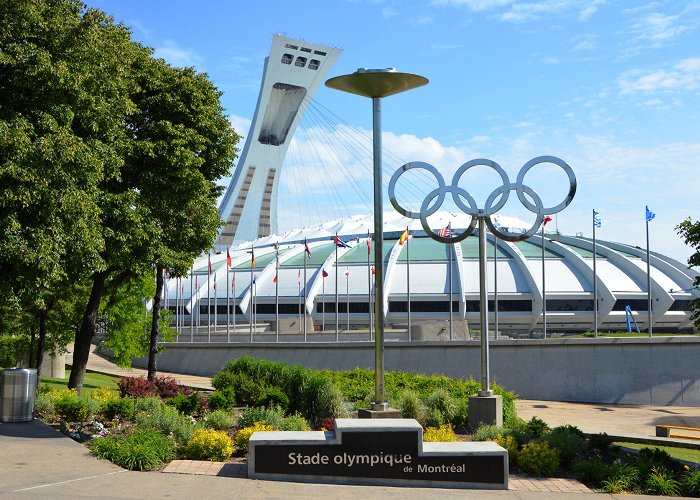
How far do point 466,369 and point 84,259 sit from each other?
23.0 meters

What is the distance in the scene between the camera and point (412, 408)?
1822 centimetres

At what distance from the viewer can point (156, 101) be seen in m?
25.1

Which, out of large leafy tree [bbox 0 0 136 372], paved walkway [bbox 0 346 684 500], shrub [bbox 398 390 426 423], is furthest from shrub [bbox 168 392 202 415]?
shrub [bbox 398 390 426 423]

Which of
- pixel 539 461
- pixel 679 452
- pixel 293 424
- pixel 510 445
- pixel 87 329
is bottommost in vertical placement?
pixel 679 452

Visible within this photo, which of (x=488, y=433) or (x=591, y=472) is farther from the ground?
(x=488, y=433)

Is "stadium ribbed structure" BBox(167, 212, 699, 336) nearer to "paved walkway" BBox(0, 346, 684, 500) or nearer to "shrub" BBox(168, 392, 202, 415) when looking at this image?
→ "shrub" BBox(168, 392, 202, 415)

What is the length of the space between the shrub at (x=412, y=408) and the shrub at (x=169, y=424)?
5.07 metres

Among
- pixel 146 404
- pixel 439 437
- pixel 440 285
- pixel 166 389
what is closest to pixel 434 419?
pixel 439 437

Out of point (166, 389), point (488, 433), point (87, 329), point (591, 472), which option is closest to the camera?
point (591, 472)

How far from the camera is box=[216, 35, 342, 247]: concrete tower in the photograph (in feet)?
290

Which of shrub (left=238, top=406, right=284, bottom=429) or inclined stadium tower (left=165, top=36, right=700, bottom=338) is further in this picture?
inclined stadium tower (left=165, top=36, right=700, bottom=338)

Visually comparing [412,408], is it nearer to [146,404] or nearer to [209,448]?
[209,448]

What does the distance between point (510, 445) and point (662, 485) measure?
291cm

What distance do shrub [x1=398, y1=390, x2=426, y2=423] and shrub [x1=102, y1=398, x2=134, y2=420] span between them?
6.21 metres
